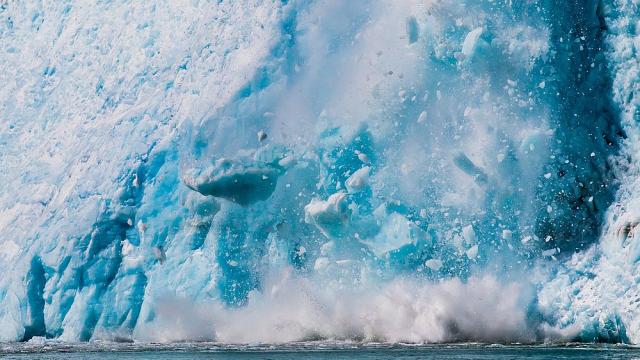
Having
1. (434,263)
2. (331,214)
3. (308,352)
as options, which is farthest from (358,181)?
(308,352)

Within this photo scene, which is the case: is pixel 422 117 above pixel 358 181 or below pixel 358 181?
above

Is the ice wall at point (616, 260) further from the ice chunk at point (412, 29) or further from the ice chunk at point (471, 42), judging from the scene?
the ice chunk at point (412, 29)

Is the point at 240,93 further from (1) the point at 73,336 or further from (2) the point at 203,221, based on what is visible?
(1) the point at 73,336

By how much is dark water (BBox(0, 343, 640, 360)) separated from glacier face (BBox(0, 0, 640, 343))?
2.32 ft

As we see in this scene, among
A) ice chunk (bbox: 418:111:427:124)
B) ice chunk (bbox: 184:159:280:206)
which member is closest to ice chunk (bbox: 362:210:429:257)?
ice chunk (bbox: 418:111:427:124)

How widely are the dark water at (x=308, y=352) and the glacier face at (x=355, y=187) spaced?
71 cm

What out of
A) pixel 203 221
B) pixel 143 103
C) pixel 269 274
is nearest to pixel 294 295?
pixel 269 274

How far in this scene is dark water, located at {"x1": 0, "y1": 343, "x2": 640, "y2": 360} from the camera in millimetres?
13391

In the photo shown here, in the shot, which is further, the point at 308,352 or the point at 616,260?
the point at 616,260

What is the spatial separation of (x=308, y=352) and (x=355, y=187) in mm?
3169

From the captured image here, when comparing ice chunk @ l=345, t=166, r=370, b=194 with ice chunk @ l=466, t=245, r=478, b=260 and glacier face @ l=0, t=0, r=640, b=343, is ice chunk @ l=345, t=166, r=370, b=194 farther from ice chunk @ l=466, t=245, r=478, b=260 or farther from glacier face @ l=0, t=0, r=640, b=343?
ice chunk @ l=466, t=245, r=478, b=260

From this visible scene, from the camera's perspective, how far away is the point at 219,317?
17.4 metres

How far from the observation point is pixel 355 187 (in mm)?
16984

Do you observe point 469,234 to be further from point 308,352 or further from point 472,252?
point 308,352
